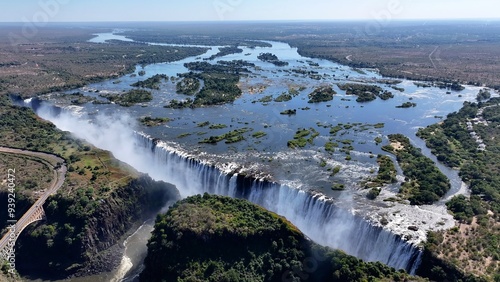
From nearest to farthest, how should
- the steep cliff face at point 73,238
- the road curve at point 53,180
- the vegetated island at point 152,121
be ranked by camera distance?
the road curve at point 53,180, the steep cliff face at point 73,238, the vegetated island at point 152,121

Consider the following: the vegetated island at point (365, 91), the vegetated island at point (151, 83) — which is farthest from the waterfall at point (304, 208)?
the vegetated island at point (365, 91)

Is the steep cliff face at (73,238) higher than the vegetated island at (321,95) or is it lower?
lower

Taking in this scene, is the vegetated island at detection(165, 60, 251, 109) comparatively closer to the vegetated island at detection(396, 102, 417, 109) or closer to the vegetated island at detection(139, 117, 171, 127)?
the vegetated island at detection(139, 117, 171, 127)

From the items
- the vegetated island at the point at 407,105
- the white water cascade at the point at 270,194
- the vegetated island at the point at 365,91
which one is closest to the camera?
the white water cascade at the point at 270,194

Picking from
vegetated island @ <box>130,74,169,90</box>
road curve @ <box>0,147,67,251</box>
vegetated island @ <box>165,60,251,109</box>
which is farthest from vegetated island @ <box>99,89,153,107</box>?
road curve @ <box>0,147,67,251</box>

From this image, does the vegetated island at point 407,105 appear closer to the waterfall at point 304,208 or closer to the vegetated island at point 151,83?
the waterfall at point 304,208

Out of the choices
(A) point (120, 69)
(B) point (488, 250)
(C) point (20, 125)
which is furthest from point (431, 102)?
(A) point (120, 69)

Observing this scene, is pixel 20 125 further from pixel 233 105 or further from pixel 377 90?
pixel 377 90
